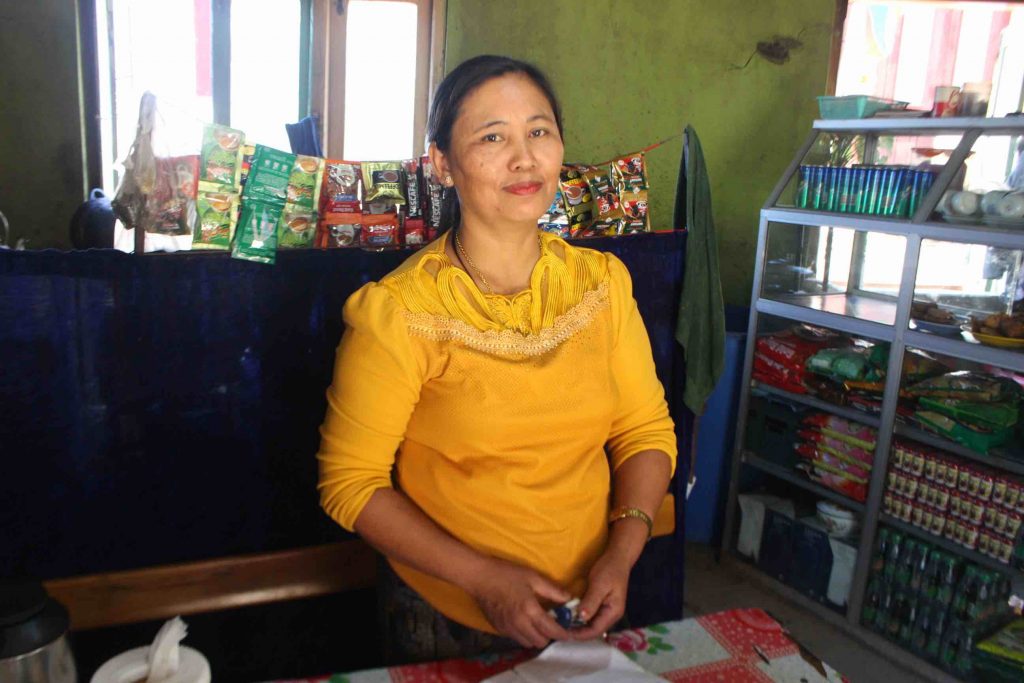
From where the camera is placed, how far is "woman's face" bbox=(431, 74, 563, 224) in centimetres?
123

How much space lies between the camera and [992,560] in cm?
245

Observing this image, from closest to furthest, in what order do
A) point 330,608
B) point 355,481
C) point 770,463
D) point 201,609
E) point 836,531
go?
point 355,481
point 201,609
point 330,608
point 836,531
point 770,463

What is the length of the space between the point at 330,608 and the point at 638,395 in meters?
1.22

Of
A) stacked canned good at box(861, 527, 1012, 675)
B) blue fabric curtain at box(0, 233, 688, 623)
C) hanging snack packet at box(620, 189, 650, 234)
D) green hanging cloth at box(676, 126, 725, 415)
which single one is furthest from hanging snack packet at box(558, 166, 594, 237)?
stacked canned good at box(861, 527, 1012, 675)

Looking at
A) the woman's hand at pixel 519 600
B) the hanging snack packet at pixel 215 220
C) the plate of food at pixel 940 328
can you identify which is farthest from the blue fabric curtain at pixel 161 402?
the plate of food at pixel 940 328

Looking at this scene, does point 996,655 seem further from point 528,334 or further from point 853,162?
point 528,334

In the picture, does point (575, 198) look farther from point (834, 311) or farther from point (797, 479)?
point (797, 479)

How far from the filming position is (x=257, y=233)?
6.09 feet

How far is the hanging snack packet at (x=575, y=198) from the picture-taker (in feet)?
7.39

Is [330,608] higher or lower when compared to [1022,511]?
lower

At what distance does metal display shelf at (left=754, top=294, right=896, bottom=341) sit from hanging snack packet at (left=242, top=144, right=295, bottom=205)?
1.91 metres

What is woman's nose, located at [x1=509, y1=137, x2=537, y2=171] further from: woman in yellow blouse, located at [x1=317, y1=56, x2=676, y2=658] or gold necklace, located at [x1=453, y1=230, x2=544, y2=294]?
gold necklace, located at [x1=453, y1=230, x2=544, y2=294]

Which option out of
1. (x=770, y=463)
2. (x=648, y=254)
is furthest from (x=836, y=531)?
(x=648, y=254)

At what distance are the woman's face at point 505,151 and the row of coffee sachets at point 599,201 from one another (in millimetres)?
986
